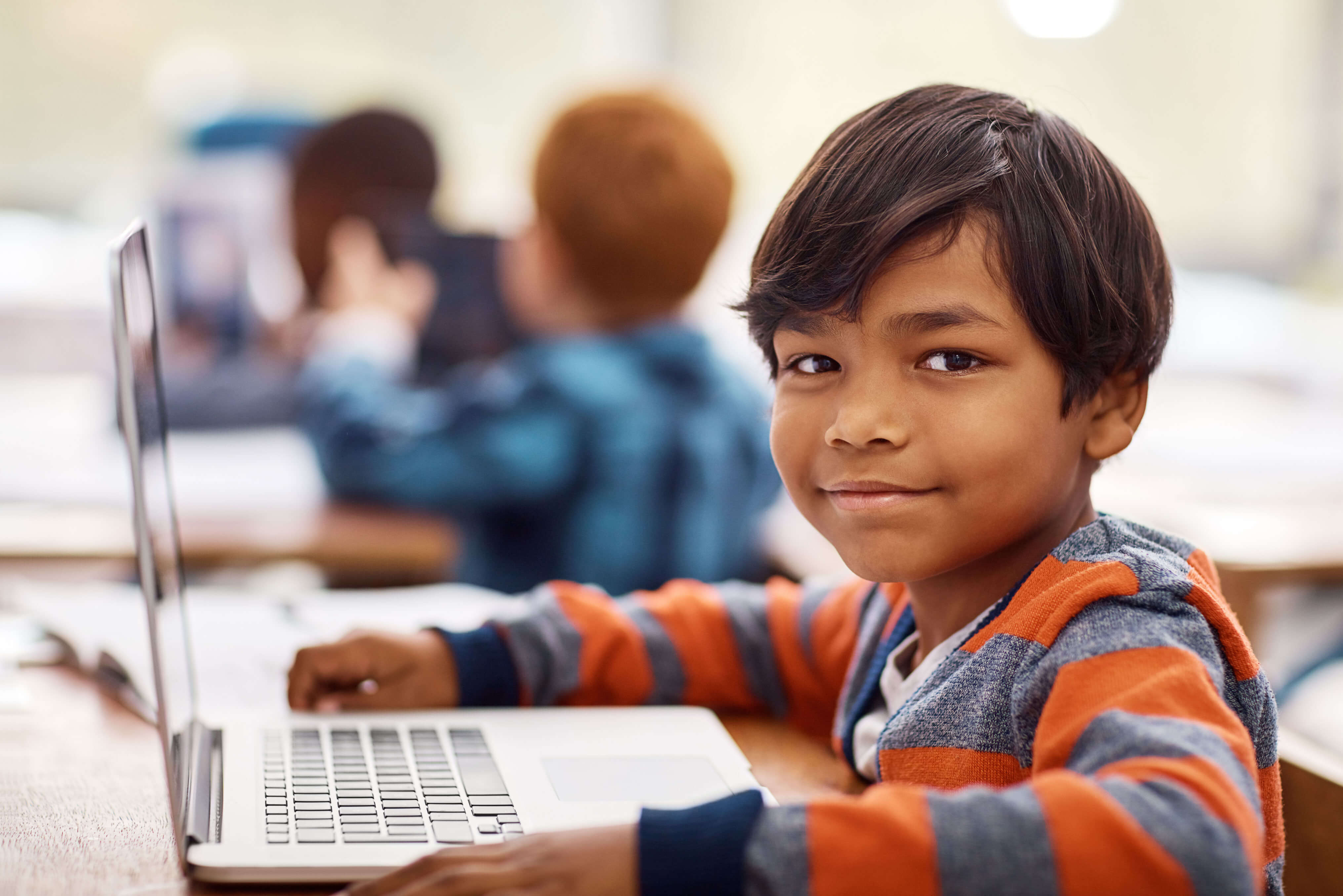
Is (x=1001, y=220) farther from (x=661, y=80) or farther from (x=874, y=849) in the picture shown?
(x=661, y=80)

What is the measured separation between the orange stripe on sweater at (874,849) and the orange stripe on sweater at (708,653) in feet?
1.21

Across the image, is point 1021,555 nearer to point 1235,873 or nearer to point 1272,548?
point 1235,873

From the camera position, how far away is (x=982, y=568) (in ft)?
2.19

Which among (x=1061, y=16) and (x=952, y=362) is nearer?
(x=952, y=362)

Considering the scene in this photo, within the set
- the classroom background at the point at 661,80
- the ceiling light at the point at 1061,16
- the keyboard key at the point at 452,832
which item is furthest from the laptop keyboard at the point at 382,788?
the ceiling light at the point at 1061,16

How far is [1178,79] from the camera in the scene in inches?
105

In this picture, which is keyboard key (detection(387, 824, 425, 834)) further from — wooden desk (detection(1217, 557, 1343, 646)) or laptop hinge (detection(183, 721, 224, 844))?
wooden desk (detection(1217, 557, 1343, 646))

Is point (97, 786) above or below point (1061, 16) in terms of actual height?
below

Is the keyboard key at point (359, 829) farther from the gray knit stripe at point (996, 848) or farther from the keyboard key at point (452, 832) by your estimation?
the gray knit stripe at point (996, 848)

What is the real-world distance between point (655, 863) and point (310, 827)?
A: 190 mm

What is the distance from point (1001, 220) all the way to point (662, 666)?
372 mm

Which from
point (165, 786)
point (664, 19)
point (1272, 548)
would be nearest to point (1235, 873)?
point (165, 786)

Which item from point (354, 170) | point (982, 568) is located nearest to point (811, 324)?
point (982, 568)

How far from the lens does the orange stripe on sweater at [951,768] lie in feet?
1.87
